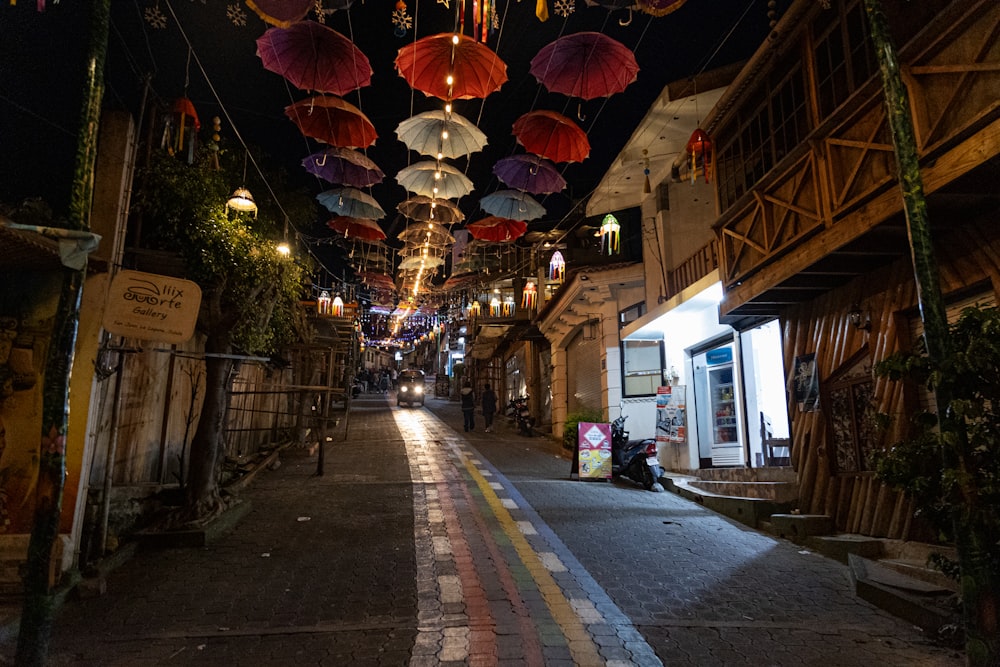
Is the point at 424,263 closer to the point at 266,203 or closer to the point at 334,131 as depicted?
the point at 266,203

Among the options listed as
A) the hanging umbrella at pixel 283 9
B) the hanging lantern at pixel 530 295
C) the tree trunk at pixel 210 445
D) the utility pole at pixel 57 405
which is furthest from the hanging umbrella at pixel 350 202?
the utility pole at pixel 57 405

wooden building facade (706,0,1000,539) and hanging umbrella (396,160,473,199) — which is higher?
hanging umbrella (396,160,473,199)

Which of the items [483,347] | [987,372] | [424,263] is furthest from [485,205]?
[483,347]

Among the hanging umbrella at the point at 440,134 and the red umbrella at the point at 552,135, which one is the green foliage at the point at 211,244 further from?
the red umbrella at the point at 552,135

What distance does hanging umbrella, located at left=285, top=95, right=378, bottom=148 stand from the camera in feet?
36.1

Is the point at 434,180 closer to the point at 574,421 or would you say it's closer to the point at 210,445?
A: the point at 210,445

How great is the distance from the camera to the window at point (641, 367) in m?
17.2

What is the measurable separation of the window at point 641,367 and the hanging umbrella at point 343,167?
9.56 metres

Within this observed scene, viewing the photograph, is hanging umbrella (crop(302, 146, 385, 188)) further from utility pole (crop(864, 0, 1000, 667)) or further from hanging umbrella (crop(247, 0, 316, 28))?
utility pole (crop(864, 0, 1000, 667))

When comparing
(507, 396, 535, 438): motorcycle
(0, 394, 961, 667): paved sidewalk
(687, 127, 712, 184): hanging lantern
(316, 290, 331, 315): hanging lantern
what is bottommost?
(0, 394, 961, 667): paved sidewalk

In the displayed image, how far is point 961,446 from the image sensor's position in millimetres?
3721

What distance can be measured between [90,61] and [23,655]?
381 centimetres

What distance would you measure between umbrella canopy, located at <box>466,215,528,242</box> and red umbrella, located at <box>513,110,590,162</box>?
5.96 meters

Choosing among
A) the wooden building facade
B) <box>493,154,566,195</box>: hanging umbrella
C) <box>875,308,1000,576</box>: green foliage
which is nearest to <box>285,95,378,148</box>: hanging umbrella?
<box>493,154,566,195</box>: hanging umbrella
